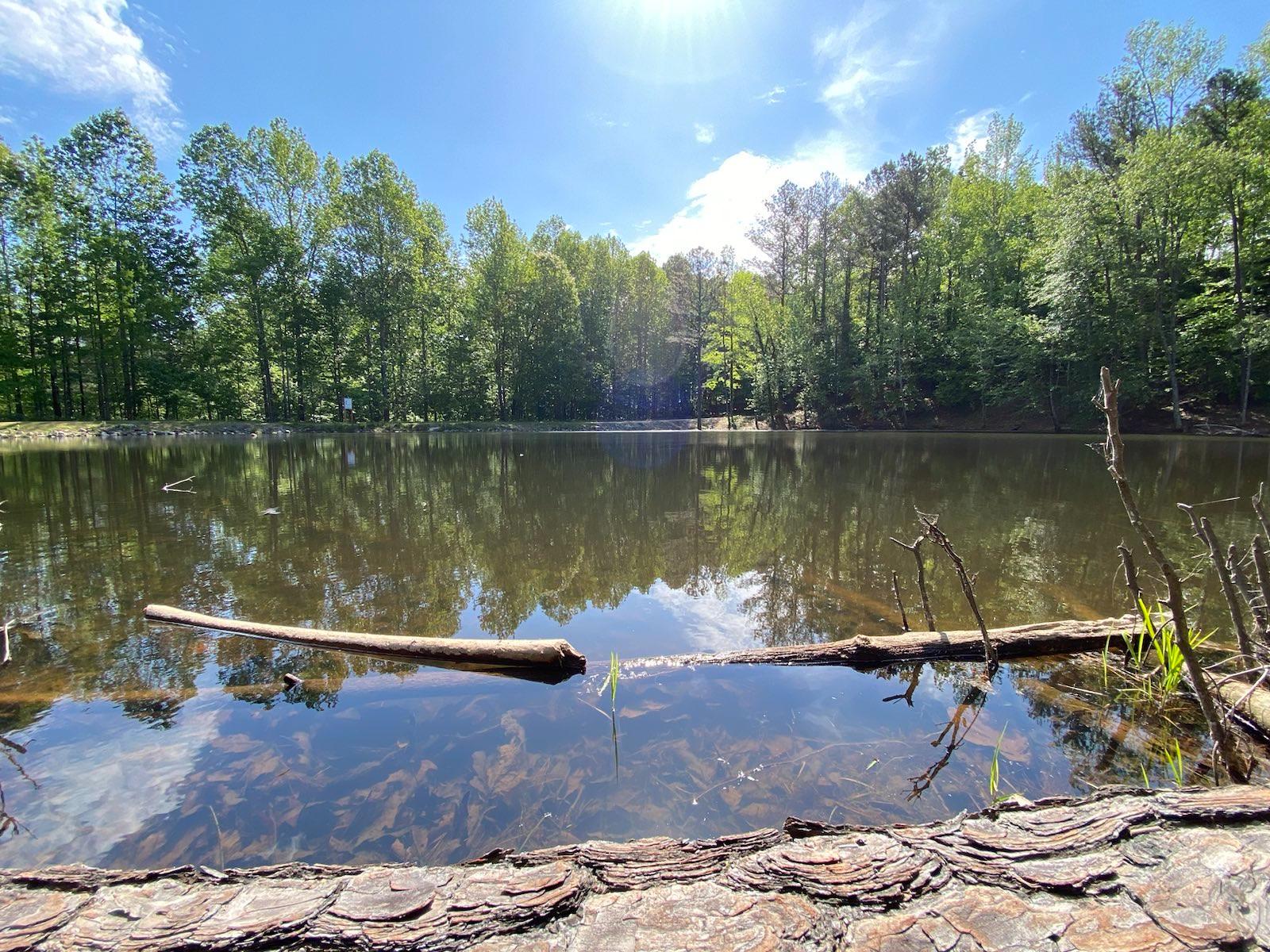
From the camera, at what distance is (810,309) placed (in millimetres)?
43719

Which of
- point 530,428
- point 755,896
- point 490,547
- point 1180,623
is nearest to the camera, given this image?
point 755,896

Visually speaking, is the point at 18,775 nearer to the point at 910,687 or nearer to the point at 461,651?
the point at 461,651

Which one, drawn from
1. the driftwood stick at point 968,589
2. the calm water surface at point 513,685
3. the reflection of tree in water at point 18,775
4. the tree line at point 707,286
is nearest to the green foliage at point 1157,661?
the calm water surface at point 513,685

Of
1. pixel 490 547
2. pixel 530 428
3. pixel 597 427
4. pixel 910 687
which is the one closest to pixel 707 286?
pixel 597 427

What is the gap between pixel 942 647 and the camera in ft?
14.8

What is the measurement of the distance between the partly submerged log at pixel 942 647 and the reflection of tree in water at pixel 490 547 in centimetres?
79

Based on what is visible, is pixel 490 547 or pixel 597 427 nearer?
pixel 490 547

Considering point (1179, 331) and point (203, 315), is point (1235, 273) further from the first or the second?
point (203, 315)

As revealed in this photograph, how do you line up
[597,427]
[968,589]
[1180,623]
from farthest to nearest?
[597,427] < [968,589] < [1180,623]

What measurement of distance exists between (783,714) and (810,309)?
44.4 metres

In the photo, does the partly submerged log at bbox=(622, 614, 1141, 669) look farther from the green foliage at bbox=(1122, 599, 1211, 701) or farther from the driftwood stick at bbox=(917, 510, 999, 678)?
the green foliage at bbox=(1122, 599, 1211, 701)

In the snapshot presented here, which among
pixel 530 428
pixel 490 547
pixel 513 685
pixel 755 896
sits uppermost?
pixel 530 428

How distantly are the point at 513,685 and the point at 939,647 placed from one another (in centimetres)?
344

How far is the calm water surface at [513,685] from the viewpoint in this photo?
2.97 metres
